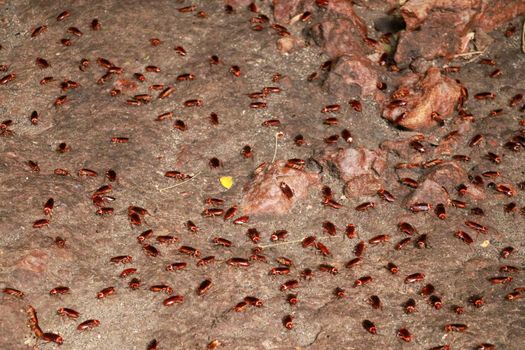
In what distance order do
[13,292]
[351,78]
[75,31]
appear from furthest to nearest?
[75,31], [351,78], [13,292]

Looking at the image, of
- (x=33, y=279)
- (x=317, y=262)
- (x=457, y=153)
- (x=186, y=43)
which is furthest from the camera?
(x=186, y=43)

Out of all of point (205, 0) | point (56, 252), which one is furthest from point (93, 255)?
point (205, 0)

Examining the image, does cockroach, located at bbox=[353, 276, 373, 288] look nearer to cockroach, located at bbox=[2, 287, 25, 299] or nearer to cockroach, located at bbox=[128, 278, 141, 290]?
cockroach, located at bbox=[128, 278, 141, 290]

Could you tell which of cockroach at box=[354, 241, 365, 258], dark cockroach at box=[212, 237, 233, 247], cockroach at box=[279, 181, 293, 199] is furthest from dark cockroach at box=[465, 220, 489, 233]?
dark cockroach at box=[212, 237, 233, 247]

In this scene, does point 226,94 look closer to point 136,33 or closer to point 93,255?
point 136,33

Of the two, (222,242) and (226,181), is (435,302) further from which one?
(226,181)

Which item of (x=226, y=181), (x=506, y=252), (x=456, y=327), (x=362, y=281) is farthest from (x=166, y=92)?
(x=456, y=327)
